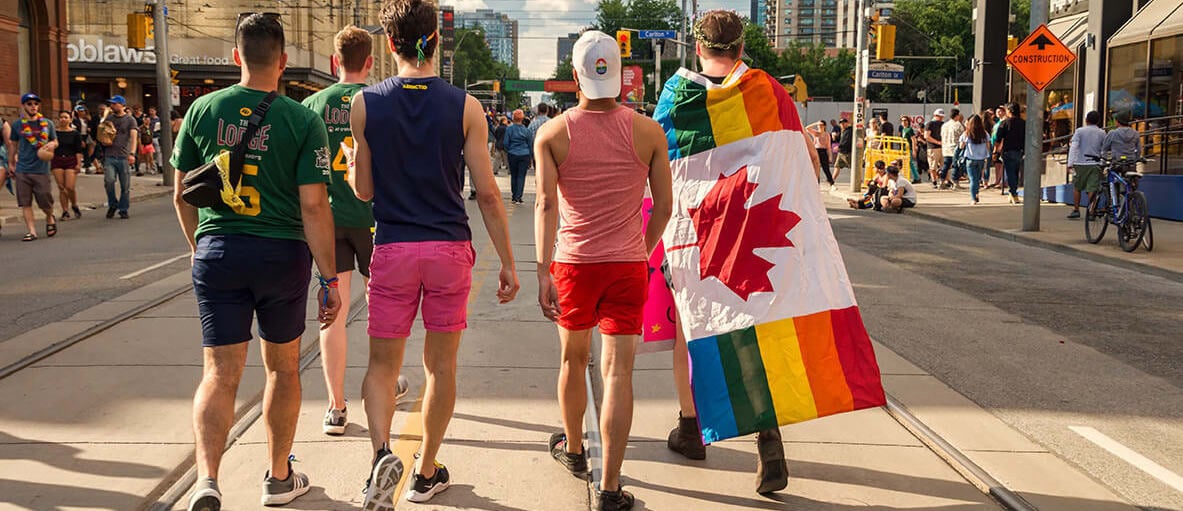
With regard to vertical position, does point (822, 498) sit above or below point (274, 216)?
below

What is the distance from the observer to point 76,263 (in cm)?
1259

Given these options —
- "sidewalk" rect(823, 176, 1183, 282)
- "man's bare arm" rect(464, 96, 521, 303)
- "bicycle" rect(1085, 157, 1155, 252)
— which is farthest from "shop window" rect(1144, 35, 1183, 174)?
"man's bare arm" rect(464, 96, 521, 303)

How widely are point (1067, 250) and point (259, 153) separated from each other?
1295cm

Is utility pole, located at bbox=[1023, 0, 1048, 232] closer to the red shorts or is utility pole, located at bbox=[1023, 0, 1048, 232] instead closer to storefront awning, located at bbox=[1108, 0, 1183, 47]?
storefront awning, located at bbox=[1108, 0, 1183, 47]

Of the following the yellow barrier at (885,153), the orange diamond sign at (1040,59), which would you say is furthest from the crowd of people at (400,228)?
the yellow barrier at (885,153)

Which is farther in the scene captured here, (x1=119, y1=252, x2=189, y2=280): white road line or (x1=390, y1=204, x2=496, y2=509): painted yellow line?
(x1=119, y1=252, x2=189, y2=280): white road line

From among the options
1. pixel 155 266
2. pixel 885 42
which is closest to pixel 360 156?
pixel 155 266

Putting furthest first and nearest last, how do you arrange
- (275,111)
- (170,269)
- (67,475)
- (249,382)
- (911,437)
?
(170,269)
(249,382)
(911,437)
(67,475)
(275,111)

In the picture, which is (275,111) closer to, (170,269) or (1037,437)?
(1037,437)

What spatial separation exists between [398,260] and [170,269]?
28.3ft

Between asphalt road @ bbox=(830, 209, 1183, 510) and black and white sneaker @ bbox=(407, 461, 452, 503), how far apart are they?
2938 mm

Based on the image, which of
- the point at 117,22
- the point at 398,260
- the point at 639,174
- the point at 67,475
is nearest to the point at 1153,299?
the point at 639,174

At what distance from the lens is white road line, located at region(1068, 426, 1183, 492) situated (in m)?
5.02

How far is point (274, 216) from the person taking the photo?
4203mm
